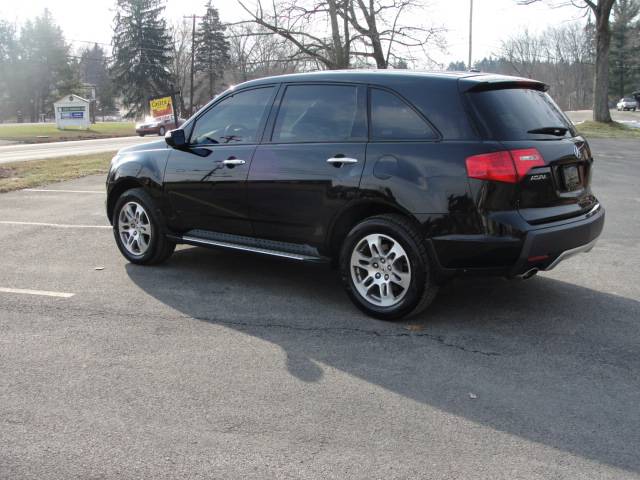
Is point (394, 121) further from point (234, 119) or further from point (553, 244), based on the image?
point (234, 119)

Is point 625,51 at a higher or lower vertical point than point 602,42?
higher

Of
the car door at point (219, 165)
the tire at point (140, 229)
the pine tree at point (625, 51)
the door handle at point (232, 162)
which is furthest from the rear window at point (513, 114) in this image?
the pine tree at point (625, 51)

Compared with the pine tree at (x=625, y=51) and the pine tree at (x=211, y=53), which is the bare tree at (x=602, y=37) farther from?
the pine tree at (x=211, y=53)

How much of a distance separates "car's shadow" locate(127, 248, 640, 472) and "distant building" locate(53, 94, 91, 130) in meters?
47.1

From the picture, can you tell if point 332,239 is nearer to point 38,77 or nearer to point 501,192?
point 501,192

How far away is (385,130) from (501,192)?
0.99 metres

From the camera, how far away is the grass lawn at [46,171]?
43.4ft

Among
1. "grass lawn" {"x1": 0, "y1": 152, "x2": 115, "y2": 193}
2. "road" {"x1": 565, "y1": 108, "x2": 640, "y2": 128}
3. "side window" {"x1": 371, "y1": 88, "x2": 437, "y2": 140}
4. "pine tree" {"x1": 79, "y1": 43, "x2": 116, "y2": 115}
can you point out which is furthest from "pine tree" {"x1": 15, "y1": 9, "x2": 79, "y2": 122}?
"side window" {"x1": 371, "y1": 88, "x2": 437, "y2": 140}

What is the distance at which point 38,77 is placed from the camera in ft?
279

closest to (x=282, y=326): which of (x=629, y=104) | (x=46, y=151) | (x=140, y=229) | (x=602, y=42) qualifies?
(x=140, y=229)

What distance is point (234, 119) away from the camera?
5.80 m

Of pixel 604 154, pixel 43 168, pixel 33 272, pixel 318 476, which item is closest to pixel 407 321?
pixel 318 476

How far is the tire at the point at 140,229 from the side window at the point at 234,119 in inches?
33.1

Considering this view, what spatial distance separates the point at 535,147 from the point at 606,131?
29.4 m
